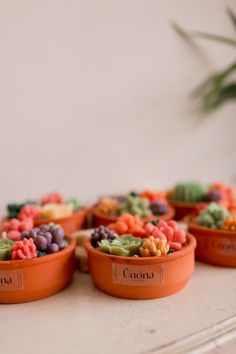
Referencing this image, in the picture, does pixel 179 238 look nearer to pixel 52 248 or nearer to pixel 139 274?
pixel 139 274

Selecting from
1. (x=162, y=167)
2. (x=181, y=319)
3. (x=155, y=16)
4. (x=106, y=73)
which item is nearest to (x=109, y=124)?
(x=106, y=73)

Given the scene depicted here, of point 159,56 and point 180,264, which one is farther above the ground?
point 159,56

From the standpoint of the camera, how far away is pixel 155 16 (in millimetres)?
1323

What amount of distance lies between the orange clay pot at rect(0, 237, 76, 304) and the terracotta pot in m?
0.49

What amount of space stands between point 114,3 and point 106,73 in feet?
0.74

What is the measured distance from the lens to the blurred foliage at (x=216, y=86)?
4.69ft

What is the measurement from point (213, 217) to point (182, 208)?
0.26 metres

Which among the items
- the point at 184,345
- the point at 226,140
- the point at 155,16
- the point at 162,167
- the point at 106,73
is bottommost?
the point at 184,345

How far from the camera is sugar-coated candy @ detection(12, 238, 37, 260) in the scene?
2.25ft

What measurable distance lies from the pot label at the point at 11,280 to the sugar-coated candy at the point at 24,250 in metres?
0.03

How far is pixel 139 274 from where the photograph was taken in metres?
0.68

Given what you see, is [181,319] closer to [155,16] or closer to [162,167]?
[162,167]

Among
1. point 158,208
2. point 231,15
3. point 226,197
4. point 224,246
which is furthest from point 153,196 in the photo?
point 231,15

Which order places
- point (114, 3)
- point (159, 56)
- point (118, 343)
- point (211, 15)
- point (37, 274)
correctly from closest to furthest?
point (118, 343), point (37, 274), point (114, 3), point (159, 56), point (211, 15)
